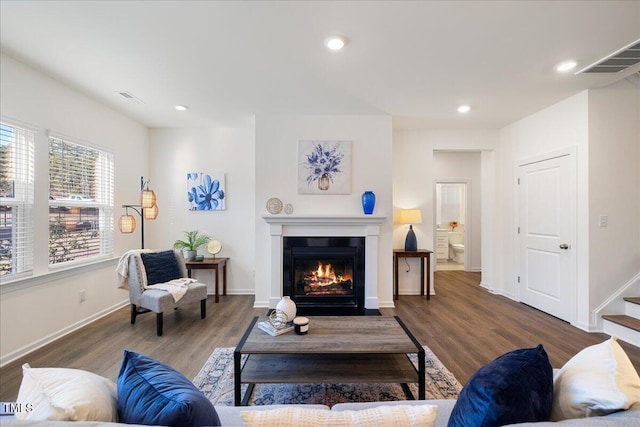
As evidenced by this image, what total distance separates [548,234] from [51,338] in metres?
5.75

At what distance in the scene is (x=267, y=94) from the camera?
3.15 meters

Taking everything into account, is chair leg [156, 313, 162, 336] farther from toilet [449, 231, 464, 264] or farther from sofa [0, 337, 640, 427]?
toilet [449, 231, 464, 264]

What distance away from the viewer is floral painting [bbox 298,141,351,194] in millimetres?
3771

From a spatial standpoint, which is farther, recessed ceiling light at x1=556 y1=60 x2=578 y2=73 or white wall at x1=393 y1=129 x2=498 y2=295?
white wall at x1=393 y1=129 x2=498 y2=295

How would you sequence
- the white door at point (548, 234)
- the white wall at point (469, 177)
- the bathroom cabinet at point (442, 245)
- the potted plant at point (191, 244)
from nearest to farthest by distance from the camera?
the white door at point (548, 234) → the potted plant at point (191, 244) → the white wall at point (469, 177) → the bathroom cabinet at point (442, 245)

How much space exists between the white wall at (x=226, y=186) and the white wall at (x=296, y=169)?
703mm

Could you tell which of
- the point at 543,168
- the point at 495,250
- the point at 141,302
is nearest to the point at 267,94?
the point at 141,302

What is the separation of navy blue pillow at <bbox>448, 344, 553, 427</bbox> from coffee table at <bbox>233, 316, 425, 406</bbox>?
2.92ft

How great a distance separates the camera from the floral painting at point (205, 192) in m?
4.37

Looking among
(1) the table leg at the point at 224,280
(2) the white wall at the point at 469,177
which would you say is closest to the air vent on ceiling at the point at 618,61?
(2) the white wall at the point at 469,177

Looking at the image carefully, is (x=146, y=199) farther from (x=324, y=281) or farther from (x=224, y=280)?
(x=324, y=281)

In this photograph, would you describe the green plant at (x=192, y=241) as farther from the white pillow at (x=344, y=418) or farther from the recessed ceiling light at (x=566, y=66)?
the recessed ceiling light at (x=566, y=66)

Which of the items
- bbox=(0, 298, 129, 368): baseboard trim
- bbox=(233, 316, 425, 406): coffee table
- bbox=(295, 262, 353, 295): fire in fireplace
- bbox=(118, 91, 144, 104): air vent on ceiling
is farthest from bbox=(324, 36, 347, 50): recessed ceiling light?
bbox=(0, 298, 129, 368): baseboard trim

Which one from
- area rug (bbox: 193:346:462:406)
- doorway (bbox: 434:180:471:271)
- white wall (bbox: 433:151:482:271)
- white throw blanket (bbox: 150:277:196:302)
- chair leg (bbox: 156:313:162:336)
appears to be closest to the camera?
area rug (bbox: 193:346:462:406)
